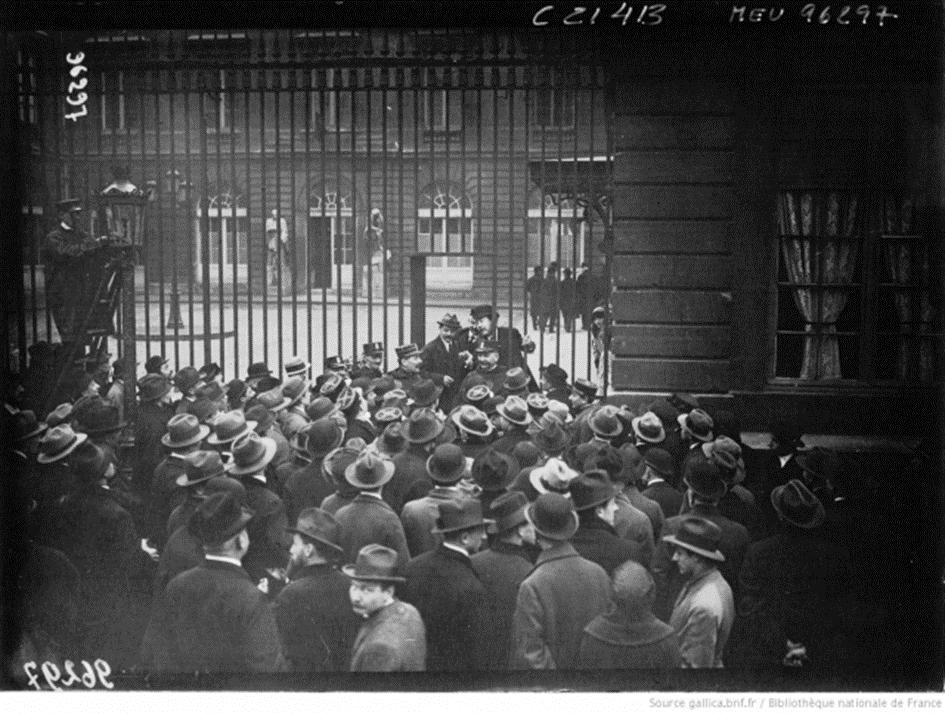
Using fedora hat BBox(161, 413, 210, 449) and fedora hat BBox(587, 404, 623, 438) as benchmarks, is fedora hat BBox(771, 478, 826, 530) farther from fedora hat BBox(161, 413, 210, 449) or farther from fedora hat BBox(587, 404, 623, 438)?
fedora hat BBox(161, 413, 210, 449)

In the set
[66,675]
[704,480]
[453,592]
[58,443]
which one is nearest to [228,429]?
[58,443]

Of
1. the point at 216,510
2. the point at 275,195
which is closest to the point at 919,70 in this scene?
the point at 275,195

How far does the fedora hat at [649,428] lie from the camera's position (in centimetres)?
785

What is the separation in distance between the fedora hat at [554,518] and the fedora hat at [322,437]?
160 cm

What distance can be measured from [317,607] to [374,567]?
432 millimetres

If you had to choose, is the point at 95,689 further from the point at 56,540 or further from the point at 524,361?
the point at 524,361

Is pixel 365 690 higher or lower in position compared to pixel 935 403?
lower

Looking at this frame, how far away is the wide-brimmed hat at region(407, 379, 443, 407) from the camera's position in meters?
8.09

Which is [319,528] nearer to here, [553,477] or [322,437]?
[322,437]

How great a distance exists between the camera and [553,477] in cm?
754

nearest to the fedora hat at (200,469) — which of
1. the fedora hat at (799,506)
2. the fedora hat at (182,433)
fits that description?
the fedora hat at (182,433)

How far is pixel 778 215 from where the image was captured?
8336 mm

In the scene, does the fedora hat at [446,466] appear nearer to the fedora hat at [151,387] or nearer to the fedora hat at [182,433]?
the fedora hat at [182,433]

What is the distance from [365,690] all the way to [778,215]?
440 cm
